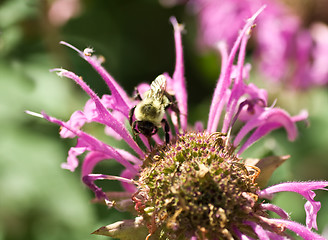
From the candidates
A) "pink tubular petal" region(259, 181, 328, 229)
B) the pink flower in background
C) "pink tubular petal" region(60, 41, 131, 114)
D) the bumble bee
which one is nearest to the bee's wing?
the bumble bee

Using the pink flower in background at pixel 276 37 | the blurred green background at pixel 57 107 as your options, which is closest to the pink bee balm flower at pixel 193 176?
the blurred green background at pixel 57 107

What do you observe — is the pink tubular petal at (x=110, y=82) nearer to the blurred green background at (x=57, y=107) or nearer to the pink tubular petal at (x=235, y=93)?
the pink tubular petal at (x=235, y=93)

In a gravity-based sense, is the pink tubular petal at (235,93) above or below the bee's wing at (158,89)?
below

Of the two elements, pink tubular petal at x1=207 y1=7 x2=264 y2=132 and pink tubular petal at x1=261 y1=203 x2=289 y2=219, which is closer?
pink tubular petal at x1=261 y1=203 x2=289 y2=219

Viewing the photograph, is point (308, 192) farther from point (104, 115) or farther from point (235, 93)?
point (104, 115)

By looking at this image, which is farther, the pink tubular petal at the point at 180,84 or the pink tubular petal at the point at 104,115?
the pink tubular petal at the point at 180,84

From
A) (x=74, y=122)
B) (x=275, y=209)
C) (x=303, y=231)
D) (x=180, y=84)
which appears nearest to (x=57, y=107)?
(x=180, y=84)

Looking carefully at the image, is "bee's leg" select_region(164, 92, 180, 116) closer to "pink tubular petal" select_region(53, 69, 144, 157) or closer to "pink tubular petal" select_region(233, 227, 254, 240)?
"pink tubular petal" select_region(53, 69, 144, 157)
